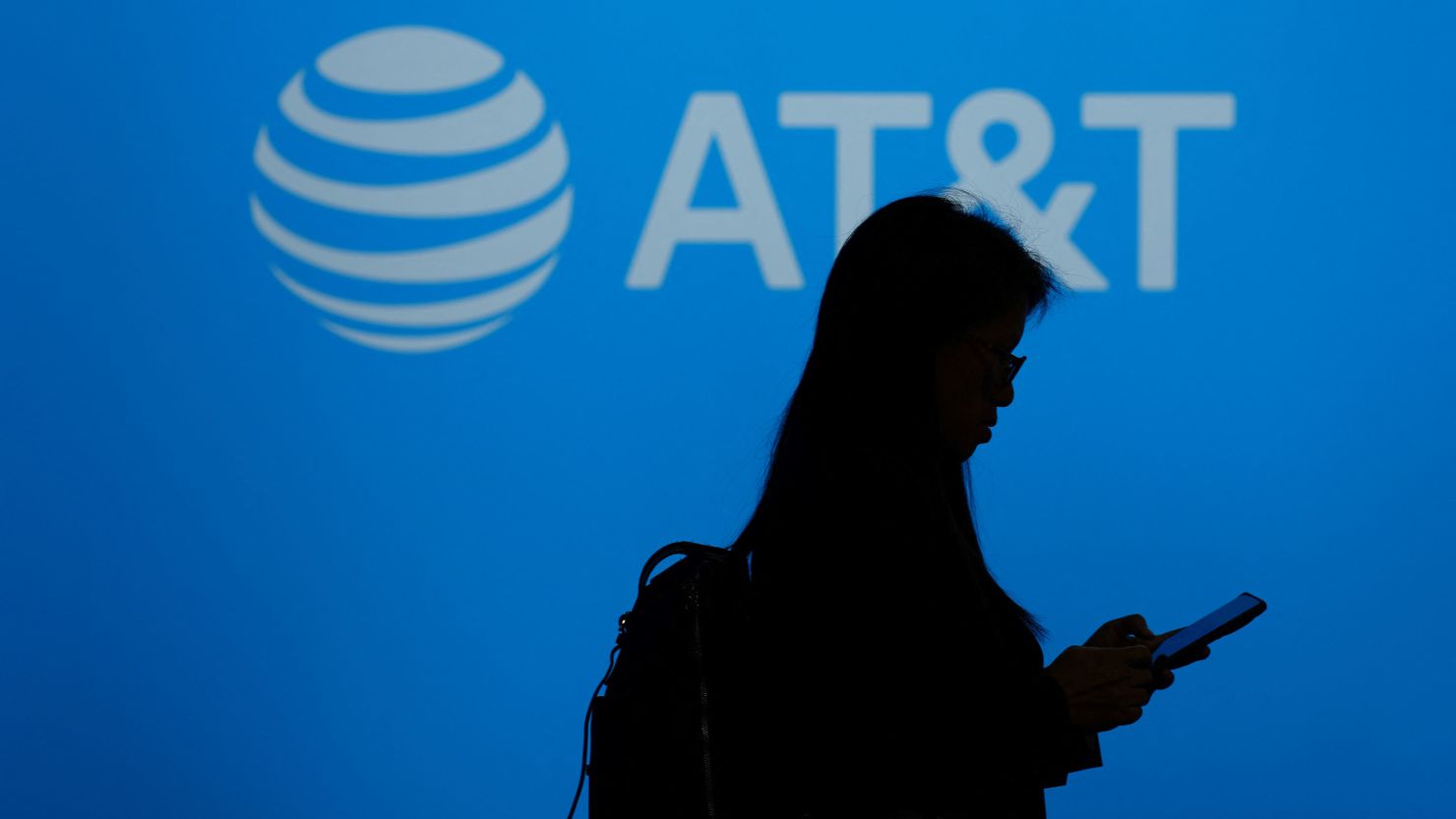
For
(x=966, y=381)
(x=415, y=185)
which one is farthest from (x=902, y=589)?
(x=415, y=185)

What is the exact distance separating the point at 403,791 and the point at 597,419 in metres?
0.85

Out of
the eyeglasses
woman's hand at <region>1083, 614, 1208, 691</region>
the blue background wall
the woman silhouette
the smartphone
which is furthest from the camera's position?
the blue background wall

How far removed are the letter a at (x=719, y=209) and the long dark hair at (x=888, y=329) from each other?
1.48m

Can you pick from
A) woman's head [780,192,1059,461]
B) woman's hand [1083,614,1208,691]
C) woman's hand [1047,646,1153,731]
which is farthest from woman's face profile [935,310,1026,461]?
woman's hand [1083,614,1208,691]

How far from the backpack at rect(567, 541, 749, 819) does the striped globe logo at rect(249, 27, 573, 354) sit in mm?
1600

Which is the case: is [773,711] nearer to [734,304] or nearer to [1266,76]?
[734,304]

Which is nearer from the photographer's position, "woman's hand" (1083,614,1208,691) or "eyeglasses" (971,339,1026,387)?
"eyeglasses" (971,339,1026,387)

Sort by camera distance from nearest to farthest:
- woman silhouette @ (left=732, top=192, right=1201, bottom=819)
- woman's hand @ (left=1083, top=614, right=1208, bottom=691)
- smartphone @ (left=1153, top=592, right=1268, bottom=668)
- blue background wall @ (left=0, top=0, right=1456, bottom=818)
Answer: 1. woman silhouette @ (left=732, top=192, right=1201, bottom=819)
2. smartphone @ (left=1153, top=592, right=1268, bottom=668)
3. woman's hand @ (left=1083, top=614, right=1208, bottom=691)
4. blue background wall @ (left=0, top=0, right=1456, bottom=818)

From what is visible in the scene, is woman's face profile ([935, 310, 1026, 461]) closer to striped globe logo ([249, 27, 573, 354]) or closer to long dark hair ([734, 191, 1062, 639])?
long dark hair ([734, 191, 1062, 639])

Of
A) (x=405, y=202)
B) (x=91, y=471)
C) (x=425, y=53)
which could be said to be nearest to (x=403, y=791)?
(x=91, y=471)

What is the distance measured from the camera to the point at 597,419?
272cm

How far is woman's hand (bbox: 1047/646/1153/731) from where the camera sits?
1178 millimetres

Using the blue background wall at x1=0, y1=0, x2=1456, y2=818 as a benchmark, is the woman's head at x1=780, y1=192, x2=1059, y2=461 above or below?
below

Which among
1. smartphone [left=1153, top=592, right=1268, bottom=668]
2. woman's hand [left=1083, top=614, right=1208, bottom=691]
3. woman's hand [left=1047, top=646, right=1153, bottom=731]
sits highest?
woman's hand [left=1083, top=614, right=1208, bottom=691]
